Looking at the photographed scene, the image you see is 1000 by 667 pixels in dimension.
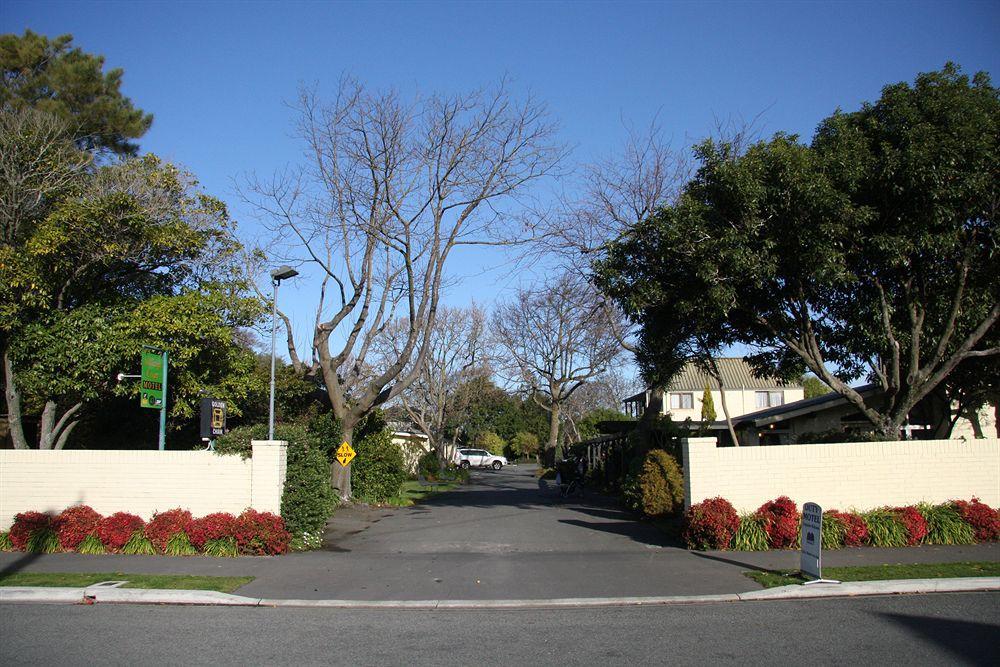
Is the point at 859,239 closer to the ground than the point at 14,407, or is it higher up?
higher up

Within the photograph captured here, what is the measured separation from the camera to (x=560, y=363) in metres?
48.5

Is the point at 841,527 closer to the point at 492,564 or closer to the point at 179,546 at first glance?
the point at 492,564

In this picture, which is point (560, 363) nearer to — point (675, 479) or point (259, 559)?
point (675, 479)

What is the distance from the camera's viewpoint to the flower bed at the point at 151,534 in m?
13.6

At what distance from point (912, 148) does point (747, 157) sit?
2.89 meters

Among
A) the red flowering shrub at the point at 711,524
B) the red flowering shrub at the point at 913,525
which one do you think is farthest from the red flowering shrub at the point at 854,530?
the red flowering shrub at the point at 711,524

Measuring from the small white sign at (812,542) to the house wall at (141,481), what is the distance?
9.34 meters

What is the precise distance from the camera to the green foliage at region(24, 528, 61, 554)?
1360cm

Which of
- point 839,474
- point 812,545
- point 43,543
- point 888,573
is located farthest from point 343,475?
point 888,573

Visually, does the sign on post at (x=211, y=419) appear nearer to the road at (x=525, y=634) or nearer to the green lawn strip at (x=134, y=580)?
the green lawn strip at (x=134, y=580)

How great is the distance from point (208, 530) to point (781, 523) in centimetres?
1047

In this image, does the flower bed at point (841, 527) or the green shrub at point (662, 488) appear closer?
the flower bed at point (841, 527)

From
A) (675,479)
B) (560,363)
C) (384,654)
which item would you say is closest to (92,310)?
(384,654)

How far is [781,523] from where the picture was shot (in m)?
13.5
